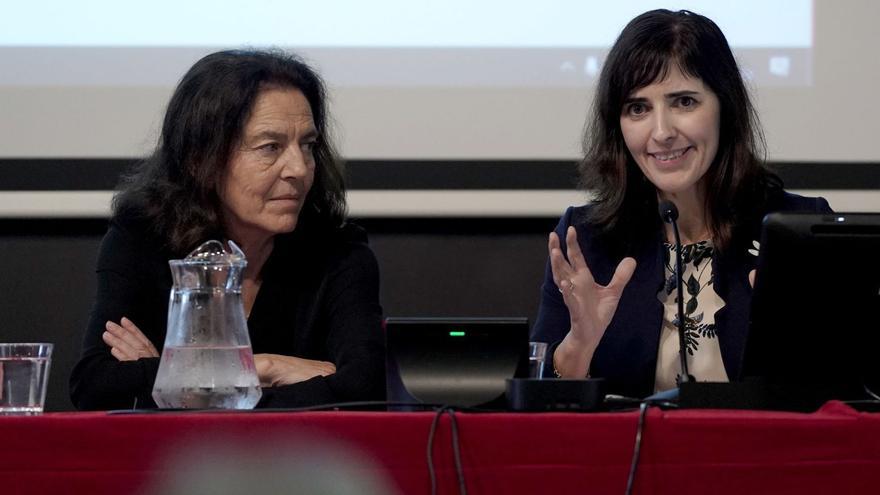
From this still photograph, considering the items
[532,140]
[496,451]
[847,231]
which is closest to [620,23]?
[532,140]

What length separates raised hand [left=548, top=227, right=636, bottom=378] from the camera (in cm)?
184

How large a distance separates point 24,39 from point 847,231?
2.13m

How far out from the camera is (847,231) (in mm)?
1308

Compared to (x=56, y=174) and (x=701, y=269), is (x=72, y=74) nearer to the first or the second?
(x=56, y=174)

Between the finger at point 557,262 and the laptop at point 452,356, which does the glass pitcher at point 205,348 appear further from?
the finger at point 557,262

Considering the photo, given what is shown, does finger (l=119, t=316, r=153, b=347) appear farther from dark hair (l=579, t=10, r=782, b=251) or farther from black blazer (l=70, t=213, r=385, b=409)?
dark hair (l=579, t=10, r=782, b=251)

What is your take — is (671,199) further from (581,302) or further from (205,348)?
(205,348)

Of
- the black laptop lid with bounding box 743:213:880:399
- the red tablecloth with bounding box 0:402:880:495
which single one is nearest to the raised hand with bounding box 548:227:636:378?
the black laptop lid with bounding box 743:213:880:399

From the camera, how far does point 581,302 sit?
6.20 ft

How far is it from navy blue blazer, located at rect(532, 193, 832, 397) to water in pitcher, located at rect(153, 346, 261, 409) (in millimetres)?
799

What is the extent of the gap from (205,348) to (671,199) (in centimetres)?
113

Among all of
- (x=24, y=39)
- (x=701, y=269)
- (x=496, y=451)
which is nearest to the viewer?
(x=496, y=451)

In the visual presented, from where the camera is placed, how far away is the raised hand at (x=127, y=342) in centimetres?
186

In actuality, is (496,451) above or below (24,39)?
below
